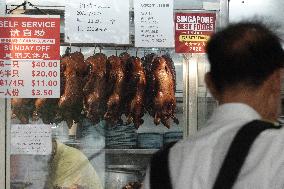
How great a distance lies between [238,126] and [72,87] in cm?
269

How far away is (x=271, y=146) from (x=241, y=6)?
9.11 ft

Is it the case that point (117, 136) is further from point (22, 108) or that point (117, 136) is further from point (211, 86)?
point (211, 86)

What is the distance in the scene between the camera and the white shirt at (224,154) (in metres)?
1.77

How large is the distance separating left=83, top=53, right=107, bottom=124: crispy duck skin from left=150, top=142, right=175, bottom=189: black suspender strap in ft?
8.50

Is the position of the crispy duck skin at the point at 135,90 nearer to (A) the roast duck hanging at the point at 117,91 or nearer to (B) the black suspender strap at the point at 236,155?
(A) the roast duck hanging at the point at 117,91

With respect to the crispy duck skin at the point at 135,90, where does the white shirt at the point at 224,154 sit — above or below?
below

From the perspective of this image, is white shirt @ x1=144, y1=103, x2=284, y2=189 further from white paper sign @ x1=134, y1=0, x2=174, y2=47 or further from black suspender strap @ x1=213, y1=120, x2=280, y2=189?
white paper sign @ x1=134, y1=0, x2=174, y2=47

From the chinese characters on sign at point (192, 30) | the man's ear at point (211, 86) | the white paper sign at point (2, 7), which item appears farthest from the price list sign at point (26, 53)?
the man's ear at point (211, 86)

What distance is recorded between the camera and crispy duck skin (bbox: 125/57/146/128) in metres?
4.47

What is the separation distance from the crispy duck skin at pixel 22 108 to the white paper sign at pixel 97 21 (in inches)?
19.5

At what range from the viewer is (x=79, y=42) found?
429cm

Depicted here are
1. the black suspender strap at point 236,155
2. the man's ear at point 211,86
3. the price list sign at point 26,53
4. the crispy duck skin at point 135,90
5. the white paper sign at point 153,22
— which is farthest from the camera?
the crispy duck skin at point 135,90

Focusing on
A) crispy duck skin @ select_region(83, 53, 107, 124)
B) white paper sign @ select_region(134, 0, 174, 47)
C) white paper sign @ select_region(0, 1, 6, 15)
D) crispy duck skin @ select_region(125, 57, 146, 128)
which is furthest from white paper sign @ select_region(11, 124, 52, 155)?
white paper sign @ select_region(134, 0, 174, 47)

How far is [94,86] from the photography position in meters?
4.48
